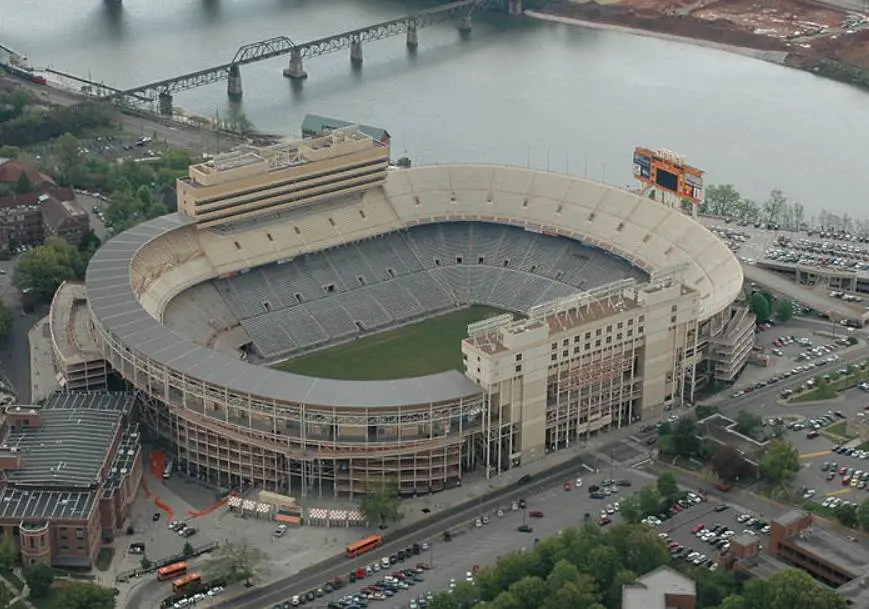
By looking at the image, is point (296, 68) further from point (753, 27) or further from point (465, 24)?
point (753, 27)

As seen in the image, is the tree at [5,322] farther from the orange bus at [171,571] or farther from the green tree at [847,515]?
the green tree at [847,515]

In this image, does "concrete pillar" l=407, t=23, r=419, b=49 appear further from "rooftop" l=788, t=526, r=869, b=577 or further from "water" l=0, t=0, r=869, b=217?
"rooftop" l=788, t=526, r=869, b=577

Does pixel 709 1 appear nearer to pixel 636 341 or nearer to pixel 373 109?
pixel 373 109

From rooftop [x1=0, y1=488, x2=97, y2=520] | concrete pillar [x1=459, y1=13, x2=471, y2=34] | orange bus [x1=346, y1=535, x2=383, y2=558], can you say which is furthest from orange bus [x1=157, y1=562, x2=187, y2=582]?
concrete pillar [x1=459, y1=13, x2=471, y2=34]

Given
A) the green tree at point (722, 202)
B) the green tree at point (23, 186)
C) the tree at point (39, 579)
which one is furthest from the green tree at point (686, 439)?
the green tree at point (23, 186)

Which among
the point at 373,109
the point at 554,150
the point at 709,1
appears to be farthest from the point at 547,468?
the point at 709,1

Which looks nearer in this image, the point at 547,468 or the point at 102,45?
the point at 547,468
